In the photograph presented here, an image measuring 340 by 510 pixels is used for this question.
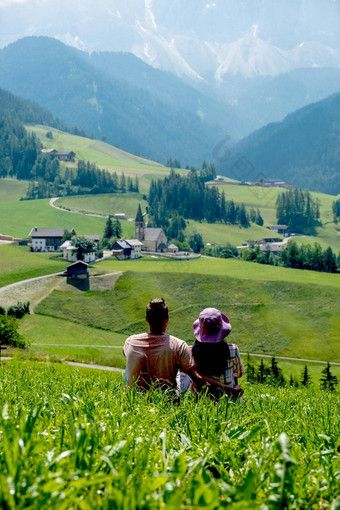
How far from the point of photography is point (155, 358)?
8.12 m

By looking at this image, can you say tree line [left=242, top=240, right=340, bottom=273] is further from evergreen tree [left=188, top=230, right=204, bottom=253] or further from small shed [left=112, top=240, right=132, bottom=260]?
evergreen tree [left=188, top=230, right=204, bottom=253]

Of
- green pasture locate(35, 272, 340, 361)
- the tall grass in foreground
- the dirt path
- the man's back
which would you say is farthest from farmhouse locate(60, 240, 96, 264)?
the tall grass in foreground

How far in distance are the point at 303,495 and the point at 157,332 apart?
5.67 metres

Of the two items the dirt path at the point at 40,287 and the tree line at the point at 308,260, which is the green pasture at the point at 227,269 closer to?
the dirt path at the point at 40,287

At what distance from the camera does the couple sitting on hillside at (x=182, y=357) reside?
8117 millimetres

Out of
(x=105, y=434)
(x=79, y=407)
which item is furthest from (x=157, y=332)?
(x=105, y=434)

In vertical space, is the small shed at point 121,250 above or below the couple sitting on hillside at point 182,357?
below

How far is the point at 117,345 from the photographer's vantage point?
275 feet

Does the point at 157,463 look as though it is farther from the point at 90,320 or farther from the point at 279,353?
the point at 90,320

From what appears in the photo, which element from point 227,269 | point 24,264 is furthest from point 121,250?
point 227,269

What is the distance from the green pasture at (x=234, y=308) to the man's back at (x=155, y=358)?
78035 millimetres

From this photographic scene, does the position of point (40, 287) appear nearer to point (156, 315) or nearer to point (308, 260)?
point (308, 260)

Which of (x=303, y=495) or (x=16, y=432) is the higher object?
(x=16, y=432)

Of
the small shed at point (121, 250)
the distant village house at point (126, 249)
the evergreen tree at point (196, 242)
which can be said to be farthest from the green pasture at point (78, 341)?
the evergreen tree at point (196, 242)
